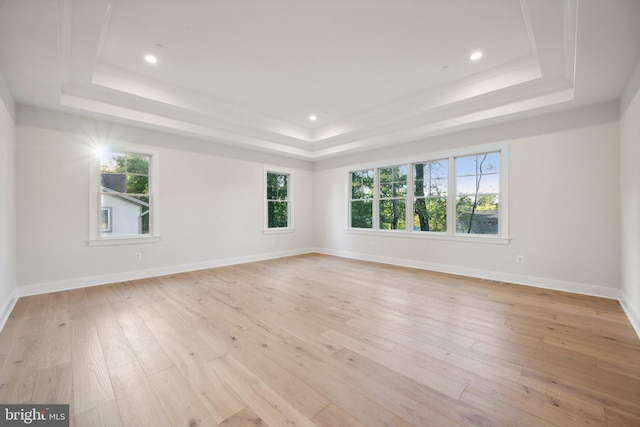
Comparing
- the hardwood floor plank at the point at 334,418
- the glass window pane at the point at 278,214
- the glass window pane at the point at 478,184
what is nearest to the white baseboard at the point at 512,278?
the glass window pane at the point at 478,184

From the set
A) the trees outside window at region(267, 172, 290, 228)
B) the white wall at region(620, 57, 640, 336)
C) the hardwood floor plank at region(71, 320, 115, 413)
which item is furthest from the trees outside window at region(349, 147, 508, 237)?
the hardwood floor plank at region(71, 320, 115, 413)

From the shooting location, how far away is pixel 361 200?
6.43 meters

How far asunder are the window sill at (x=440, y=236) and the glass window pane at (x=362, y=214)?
0.18m

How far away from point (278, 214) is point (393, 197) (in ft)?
9.33

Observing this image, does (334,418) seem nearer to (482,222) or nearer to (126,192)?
(482,222)

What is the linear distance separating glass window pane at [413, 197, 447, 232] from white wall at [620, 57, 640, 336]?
89.2 inches

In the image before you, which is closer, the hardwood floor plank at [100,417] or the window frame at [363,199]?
the hardwood floor plank at [100,417]

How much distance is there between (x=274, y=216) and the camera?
6590 millimetres

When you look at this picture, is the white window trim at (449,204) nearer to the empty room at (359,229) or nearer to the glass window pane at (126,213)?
the empty room at (359,229)

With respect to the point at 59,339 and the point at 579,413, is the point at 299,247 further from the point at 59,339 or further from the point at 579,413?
the point at 579,413

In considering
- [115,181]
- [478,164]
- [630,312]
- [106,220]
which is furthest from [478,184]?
[106,220]

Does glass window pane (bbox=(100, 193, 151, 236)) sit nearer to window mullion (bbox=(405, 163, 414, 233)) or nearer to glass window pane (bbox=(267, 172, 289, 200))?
glass window pane (bbox=(267, 172, 289, 200))

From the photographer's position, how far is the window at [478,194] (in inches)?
175

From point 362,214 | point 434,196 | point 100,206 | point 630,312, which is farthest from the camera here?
point 362,214
